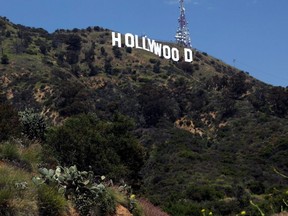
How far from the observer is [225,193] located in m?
43.7

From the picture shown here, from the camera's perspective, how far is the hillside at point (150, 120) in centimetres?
2566

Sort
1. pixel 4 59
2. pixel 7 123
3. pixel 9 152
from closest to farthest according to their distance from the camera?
pixel 9 152
pixel 7 123
pixel 4 59

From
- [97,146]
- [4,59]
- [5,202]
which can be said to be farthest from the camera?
[4,59]

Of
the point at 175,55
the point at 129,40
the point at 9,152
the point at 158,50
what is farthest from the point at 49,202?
the point at 129,40

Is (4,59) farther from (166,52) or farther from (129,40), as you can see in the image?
(166,52)

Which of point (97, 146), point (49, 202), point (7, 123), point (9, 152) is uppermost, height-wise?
point (7, 123)

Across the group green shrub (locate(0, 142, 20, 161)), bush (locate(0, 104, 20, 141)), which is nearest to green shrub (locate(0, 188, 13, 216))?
green shrub (locate(0, 142, 20, 161))

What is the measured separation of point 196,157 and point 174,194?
1471 cm

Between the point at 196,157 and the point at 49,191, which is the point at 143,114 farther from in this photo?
the point at 49,191

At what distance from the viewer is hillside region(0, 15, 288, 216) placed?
84.2ft

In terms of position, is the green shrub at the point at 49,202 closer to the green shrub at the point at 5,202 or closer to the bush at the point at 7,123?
the green shrub at the point at 5,202

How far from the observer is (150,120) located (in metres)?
75.8

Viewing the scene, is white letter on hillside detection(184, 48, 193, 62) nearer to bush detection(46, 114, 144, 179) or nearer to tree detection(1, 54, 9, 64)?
tree detection(1, 54, 9, 64)

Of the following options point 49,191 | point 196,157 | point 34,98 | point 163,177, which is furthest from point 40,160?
point 34,98
